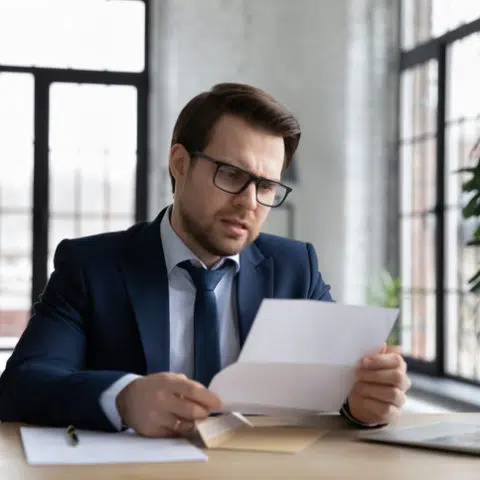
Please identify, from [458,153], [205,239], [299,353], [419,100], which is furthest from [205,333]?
[419,100]

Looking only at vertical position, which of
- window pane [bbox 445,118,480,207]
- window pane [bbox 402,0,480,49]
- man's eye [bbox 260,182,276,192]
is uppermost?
window pane [bbox 402,0,480,49]

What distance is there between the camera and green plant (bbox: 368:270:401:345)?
5.78m

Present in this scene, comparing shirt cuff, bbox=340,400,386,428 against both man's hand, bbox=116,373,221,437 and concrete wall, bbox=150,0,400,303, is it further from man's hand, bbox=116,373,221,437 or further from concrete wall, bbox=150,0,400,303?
concrete wall, bbox=150,0,400,303

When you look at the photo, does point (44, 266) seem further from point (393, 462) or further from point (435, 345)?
point (393, 462)

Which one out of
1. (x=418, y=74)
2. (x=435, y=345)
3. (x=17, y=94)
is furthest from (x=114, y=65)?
(x=435, y=345)

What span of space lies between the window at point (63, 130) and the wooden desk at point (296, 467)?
189 inches

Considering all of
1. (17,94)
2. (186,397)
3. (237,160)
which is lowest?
(186,397)

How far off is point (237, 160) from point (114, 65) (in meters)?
4.61

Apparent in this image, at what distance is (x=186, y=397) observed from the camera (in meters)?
1.59

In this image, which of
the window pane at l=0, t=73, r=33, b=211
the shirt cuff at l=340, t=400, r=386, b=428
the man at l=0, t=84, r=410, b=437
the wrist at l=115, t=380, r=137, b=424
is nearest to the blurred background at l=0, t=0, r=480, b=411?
the window pane at l=0, t=73, r=33, b=211

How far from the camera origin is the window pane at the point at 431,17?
534 cm

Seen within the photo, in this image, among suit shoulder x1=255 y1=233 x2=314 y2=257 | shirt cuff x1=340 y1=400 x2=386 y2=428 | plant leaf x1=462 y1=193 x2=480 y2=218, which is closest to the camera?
shirt cuff x1=340 y1=400 x2=386 y2=428

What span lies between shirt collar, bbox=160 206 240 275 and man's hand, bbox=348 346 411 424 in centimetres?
51

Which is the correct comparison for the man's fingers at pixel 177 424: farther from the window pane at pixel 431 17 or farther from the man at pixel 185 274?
the window pane at pixel 431 17
